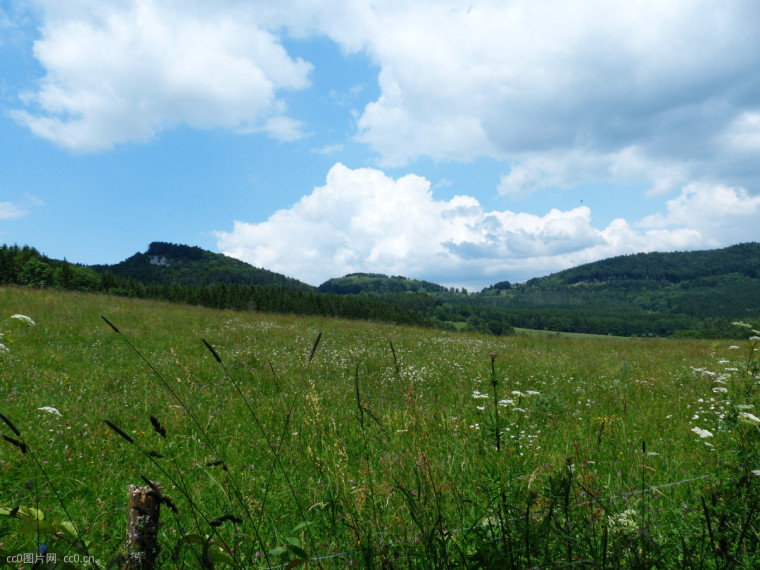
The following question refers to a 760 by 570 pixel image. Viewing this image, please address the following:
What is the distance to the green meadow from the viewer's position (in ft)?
6.51

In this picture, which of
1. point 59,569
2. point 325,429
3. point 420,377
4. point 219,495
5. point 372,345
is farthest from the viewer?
point 372,345

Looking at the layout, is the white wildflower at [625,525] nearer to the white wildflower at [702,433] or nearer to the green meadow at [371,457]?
the green meadow at [371,457]

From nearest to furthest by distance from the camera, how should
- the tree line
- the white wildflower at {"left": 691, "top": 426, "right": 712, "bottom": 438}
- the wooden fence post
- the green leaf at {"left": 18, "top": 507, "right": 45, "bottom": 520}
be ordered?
the green leaf at {"left": 18, "top": 507, "right": 45, "bottom": 520}
the wooden fence post
the white wildflower at {"left": 691, "top": 426, "right": 712, "bottom": 438}
the tree line

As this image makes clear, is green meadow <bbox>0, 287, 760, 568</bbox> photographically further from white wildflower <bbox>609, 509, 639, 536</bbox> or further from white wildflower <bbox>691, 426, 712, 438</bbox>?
white wildflower <bbox>691, 426, 712, 438</bbox>

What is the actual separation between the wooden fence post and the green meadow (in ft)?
0.56

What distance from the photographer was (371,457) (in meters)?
4.66

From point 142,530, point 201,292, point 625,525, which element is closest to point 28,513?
point 142,530

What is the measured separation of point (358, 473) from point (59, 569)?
11.0 ft

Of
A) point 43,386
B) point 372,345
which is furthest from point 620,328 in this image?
point 43,386

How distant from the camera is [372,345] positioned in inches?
527

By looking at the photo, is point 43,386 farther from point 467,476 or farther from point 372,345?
point 372,345

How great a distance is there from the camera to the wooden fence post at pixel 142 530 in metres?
1.72

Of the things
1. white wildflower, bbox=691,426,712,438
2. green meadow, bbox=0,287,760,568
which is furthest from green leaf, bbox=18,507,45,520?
white wildflower, bbox=691,426,712,438

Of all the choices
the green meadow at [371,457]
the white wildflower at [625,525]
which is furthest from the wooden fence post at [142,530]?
the white wildflower at [625,525]
